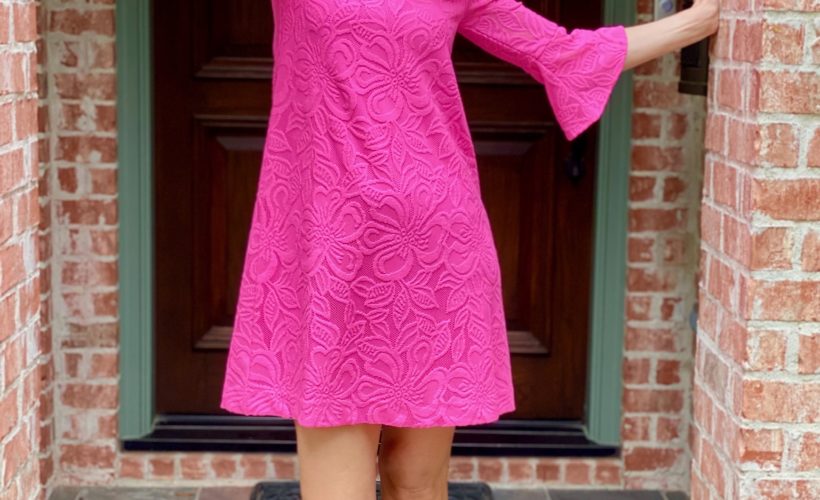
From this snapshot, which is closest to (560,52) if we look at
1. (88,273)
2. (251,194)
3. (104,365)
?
(251,194)

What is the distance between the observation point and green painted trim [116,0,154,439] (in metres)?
3.55

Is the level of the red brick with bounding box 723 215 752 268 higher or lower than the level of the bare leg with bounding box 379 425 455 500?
higher

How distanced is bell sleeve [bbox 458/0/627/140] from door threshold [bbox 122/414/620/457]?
1467 millimetres

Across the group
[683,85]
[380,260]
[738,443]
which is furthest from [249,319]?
[683,85]

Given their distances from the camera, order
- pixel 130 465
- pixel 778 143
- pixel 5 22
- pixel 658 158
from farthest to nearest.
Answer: pixel 130 465
pixel 658 158
pixel 778 143
pixel 5 22

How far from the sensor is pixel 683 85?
2840 mm

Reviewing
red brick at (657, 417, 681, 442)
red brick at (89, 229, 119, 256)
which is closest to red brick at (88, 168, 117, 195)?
red brick at (89, 229, 119, 256)

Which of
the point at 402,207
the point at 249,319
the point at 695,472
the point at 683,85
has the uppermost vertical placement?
the point at 683,85

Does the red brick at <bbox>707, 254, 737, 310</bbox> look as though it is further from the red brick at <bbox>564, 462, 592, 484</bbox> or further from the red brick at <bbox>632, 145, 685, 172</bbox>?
the red brick at <bbox>564, 462, 592, 484</bbox>

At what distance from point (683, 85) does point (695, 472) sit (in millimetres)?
841

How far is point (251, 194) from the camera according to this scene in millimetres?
3736

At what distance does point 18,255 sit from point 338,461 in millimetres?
690

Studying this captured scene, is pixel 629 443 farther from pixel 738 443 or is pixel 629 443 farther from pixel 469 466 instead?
pixel 738 443

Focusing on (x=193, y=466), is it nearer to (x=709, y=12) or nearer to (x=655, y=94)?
(x=655, y=94)
